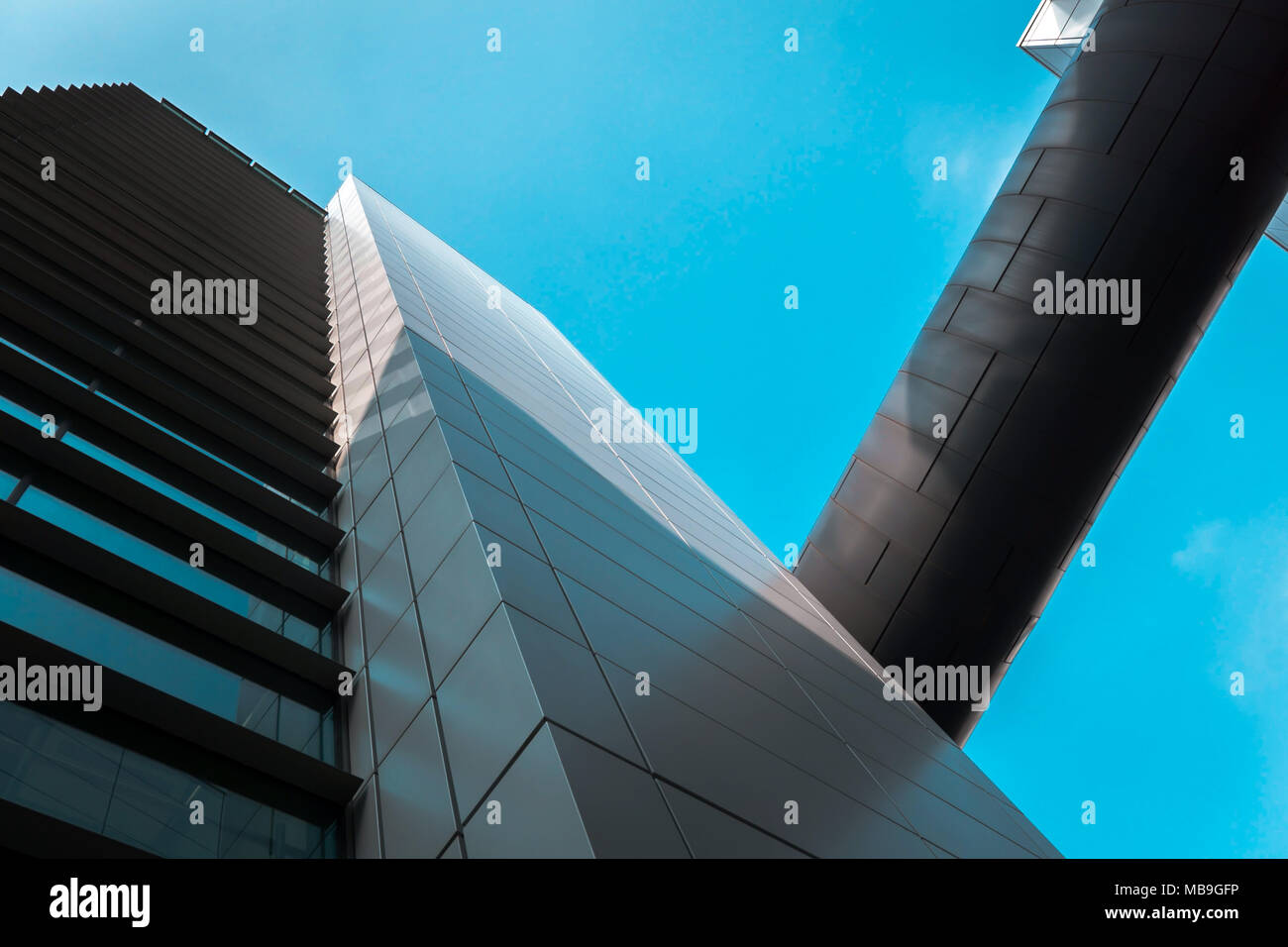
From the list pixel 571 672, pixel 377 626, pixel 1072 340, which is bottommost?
pixel 571 672

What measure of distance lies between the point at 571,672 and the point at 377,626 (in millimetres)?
1730

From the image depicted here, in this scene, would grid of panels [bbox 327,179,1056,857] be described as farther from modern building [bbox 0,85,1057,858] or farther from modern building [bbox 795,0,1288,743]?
modern building [bbox 795,0,1288,743]

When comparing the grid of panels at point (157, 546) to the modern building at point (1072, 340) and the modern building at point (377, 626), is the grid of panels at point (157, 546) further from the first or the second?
the modern building at point (1072, 340)

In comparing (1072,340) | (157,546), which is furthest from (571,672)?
(1072,340)

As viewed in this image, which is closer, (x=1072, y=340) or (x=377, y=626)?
(x=377, y=626)

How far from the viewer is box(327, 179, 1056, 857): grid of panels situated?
11.3ft

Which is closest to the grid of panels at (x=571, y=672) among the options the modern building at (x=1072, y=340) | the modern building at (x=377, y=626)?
the modern building at (x=377, y=626)

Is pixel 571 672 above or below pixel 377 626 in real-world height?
below

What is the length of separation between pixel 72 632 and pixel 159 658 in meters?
0.39

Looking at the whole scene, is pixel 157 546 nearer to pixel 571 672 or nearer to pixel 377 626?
pixel 377 626

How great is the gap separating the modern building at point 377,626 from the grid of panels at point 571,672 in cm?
2

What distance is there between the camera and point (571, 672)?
13.0ft

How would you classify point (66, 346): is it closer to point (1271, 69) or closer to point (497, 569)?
point (497, 569)

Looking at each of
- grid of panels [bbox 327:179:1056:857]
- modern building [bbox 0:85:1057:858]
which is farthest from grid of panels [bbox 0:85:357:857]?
grid of panels [bbox 327:179:1056:857]
